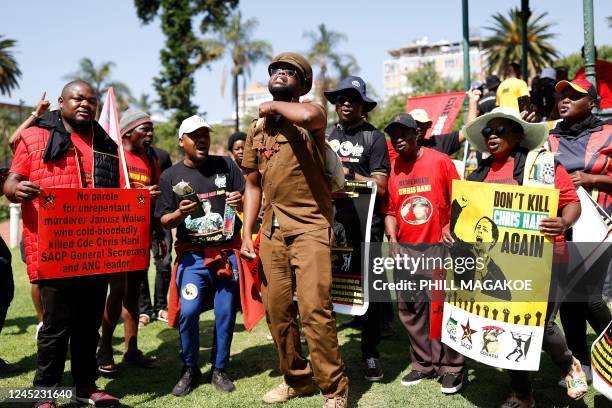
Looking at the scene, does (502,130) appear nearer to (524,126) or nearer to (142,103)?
(524,126)

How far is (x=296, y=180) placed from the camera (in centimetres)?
425

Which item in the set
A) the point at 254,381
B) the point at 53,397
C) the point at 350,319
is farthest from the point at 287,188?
the point at 350,319

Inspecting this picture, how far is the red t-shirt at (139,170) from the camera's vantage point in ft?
19.0

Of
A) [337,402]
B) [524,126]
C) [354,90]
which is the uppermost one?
[354,90]

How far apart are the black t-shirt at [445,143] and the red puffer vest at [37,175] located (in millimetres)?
3897

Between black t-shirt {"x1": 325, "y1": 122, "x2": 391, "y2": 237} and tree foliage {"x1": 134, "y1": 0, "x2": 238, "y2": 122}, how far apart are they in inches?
Result: 1309

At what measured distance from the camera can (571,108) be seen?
4.86m

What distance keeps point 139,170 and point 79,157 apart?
59.2 inches

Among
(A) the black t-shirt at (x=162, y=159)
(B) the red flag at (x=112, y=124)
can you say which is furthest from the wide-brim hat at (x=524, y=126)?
(A) the black t-shirt at (x=162, y=159)

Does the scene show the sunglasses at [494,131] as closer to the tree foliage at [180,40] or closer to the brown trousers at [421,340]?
the brown trousers at [421,340]

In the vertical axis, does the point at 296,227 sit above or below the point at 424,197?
below

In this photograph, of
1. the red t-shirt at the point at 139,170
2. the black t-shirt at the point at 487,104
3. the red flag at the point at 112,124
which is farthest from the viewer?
the black t-shirt at the point at 487,104

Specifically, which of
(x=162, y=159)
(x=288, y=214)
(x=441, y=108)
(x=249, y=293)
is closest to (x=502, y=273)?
(x=288, y=214)

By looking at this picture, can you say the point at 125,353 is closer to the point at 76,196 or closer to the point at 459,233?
the point at 76,196
